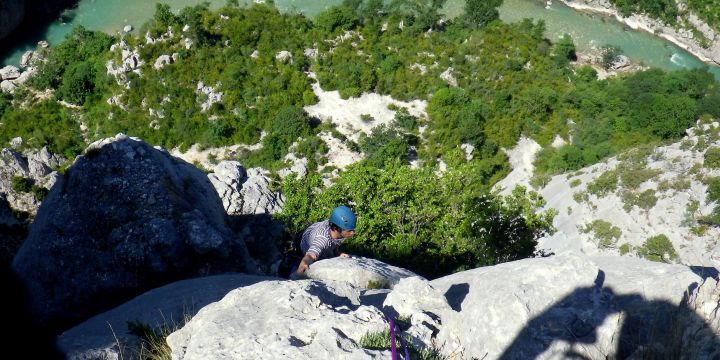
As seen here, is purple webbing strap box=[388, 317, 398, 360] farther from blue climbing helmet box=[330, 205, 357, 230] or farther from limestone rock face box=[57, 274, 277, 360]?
blue climbing helmet box=[330, 205, 357, 230]

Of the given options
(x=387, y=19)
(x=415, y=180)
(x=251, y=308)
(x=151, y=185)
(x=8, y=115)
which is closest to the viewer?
(x=251, y=308)

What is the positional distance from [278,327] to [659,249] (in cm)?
2448

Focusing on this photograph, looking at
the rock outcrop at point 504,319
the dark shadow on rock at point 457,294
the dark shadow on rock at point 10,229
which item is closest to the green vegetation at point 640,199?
the rock outcrop at point 504,319

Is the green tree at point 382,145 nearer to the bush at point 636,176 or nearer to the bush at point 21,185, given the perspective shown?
the bush at point 636,176

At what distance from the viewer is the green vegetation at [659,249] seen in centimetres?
2582

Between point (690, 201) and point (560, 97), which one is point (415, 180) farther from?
point (560, 97)

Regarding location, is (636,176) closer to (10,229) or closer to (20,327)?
(20,327)

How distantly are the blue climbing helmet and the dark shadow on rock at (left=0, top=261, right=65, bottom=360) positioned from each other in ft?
17.8

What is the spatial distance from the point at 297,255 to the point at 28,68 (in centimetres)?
3708

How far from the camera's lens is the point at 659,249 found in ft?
85.9

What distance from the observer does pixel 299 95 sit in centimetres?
3772

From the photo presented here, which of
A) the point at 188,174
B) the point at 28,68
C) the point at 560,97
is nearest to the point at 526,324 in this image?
the point at 188,174

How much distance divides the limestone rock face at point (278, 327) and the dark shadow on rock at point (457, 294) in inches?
63.6

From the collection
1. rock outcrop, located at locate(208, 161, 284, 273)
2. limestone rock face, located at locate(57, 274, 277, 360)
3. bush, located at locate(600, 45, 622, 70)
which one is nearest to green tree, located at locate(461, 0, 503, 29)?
bush, located at locate(600, 45, 622, 70)
